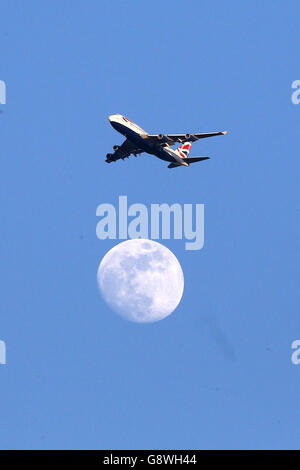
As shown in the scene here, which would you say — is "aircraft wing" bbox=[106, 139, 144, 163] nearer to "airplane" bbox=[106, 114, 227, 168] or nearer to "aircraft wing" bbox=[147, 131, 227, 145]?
"airplane" bbox=[106, 114, 227, 168]

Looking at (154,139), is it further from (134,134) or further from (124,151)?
(124,151)

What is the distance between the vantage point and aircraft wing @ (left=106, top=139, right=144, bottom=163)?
423 ft

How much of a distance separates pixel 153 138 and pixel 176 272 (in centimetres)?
2383

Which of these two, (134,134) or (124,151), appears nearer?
(134,134)

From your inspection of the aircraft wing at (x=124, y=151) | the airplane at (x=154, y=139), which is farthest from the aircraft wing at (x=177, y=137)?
the aircraft wing at (x=124, y=151)

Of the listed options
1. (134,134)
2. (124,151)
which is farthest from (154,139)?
(124,151)

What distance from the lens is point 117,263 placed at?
423 ft

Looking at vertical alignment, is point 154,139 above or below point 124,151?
below

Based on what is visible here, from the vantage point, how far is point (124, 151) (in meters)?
131

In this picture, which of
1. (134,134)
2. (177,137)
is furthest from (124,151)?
(177,137)

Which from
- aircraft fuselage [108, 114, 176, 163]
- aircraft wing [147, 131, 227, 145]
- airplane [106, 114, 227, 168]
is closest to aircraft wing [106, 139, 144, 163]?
airplane [106, 114, 227, 168]

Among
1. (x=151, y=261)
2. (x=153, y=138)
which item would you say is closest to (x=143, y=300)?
(x=151, y=261)

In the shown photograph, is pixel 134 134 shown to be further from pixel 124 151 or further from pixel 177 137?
pixel 124 151
